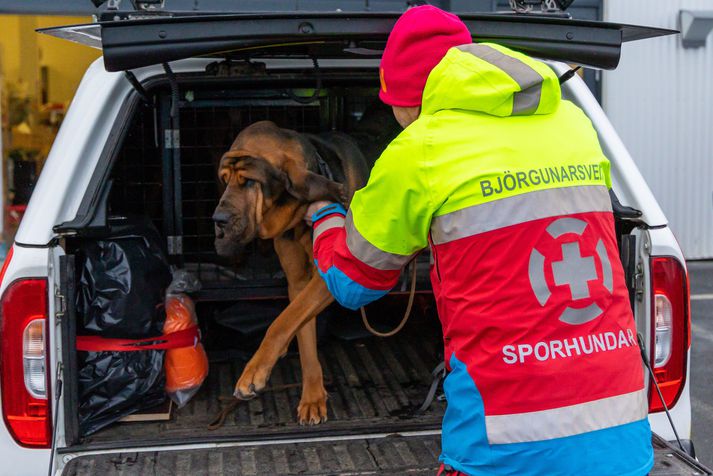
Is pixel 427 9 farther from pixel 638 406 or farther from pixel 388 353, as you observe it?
pixel 388 353

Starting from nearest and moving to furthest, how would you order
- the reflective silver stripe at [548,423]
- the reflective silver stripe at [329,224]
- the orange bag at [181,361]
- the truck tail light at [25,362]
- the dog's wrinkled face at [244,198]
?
the reflective silver stripe at [548,423]
the truck tail light at [25,362]
the reflective silver stripe at [329,224]
the dog's wrinkled face at [244,198]
the orange bag at [181,361]

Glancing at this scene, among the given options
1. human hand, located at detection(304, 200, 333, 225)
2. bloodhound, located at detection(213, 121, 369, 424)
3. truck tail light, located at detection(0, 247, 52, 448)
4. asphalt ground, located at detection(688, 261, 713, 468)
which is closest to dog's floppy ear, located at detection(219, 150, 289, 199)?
bloodhound, located at detection(213, 121, 369, 424)

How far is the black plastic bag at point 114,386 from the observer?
10.8 ft

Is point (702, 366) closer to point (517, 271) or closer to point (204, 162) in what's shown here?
point (204, 162)

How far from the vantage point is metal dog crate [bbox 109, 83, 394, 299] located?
158 inches

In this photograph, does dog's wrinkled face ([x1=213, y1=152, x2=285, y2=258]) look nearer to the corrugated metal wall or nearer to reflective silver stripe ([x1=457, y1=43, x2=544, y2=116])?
reflective silver stripe ([x1=457, y1=43, x2=544, y2=116])

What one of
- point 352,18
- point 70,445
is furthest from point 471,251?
point 70,445

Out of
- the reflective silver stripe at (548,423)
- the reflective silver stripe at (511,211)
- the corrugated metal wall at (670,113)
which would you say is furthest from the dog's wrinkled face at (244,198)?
the corrugated metal wall at (670,113)

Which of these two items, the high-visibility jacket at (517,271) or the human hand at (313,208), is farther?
the human hand at (313,208)

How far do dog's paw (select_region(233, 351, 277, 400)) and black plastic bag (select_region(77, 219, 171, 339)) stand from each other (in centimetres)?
44

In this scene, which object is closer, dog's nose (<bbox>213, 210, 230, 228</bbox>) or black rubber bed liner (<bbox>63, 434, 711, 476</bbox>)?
black rubber bed liner (<bbox>63, 434, 711, 476</bbox>)

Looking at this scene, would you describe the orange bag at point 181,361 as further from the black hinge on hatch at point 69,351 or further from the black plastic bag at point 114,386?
the black hinge on hatch at point 69,351

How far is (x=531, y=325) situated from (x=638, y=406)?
0.37 meters

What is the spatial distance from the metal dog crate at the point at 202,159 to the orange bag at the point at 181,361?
281mm
